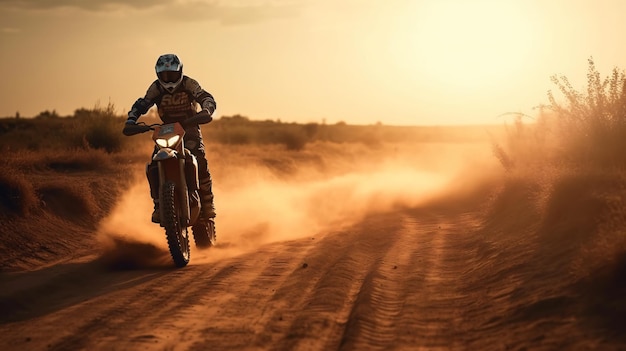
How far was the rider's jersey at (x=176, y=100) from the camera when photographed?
11188 millimetres

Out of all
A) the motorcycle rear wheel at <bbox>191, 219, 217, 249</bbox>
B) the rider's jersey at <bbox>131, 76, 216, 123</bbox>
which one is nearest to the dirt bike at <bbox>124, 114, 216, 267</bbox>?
the rider's jersey at <bbox>131, 76, 216, 123</bbox>

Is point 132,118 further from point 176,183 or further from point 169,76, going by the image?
point 176,183

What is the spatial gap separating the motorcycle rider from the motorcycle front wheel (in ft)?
3.77

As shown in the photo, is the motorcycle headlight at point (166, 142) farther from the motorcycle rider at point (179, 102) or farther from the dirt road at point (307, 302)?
the dirt road at point (307, 302)

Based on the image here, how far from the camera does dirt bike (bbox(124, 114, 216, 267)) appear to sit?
32.9ft

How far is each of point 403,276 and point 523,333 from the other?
2897mm

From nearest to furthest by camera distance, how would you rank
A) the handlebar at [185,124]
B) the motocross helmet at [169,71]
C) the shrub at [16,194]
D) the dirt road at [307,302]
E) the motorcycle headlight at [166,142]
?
the dirt road at [307,302] → the motorcycle headlight at [166,142] → the handlebar at [185,124] → the motocross helmet at [169,71] → the shrub at [16,194]

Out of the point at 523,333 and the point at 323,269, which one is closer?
the point at 523,333

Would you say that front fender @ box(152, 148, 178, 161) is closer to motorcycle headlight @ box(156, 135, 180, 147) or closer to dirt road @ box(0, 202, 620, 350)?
motorcycle headlight @ box(156, 135, 180, 147)

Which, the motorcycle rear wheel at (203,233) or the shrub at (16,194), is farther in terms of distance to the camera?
the shrub at (16,194)

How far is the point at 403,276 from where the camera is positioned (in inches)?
377

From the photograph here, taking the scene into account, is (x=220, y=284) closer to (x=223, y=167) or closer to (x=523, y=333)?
(x=523, y=333)

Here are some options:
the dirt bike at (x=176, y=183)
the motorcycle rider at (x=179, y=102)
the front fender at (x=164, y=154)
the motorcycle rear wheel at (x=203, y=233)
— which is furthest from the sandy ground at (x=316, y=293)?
the front fender at (x=164, y=154)

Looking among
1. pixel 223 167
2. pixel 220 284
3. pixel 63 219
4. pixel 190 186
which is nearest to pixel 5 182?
pixel 63 219
